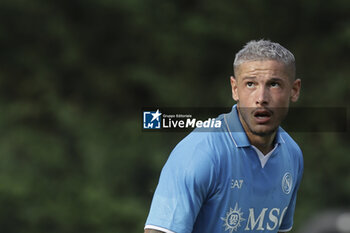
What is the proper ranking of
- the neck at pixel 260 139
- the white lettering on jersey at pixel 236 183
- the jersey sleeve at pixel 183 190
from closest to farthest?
the jersey sleeve at pixel 183 190 < the white lettering on jersey at pixel 236 183 < the neck at pixel 260 139

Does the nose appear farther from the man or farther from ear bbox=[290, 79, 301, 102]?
ear bbox=[290, 79, 301, 102]

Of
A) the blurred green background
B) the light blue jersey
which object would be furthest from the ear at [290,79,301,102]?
the blurred green background

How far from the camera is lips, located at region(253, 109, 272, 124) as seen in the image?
8.55 ft

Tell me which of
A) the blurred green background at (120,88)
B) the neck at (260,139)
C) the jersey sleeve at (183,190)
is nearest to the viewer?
the jersey sleeve at (183,190)

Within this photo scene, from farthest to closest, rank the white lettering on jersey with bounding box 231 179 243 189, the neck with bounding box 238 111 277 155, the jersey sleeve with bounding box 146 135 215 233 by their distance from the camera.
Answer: the neck with bounding box 238 111 277 155 < the white lettering on jersey with bounding box 231 179 243 189 < the jersey sleeve with bounding box 146 135 215 233

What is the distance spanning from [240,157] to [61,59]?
7066 millimetres

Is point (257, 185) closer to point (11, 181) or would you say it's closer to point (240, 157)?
point (240, 157)

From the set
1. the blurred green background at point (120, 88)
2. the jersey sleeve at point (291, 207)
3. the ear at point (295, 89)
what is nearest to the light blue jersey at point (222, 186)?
the jersey sleeve at point (291, 207)

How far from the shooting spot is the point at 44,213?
848 cm

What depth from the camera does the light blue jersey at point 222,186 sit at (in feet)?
8.30

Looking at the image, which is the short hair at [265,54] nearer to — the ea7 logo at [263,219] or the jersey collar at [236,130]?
the jersey collar at [236,130]

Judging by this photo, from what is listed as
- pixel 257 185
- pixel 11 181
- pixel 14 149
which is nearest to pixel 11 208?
pixel 11 181

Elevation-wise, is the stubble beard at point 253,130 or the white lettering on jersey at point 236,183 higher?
the stubble beard at point 253,130

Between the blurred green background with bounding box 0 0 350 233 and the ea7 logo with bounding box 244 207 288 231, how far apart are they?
502cm
